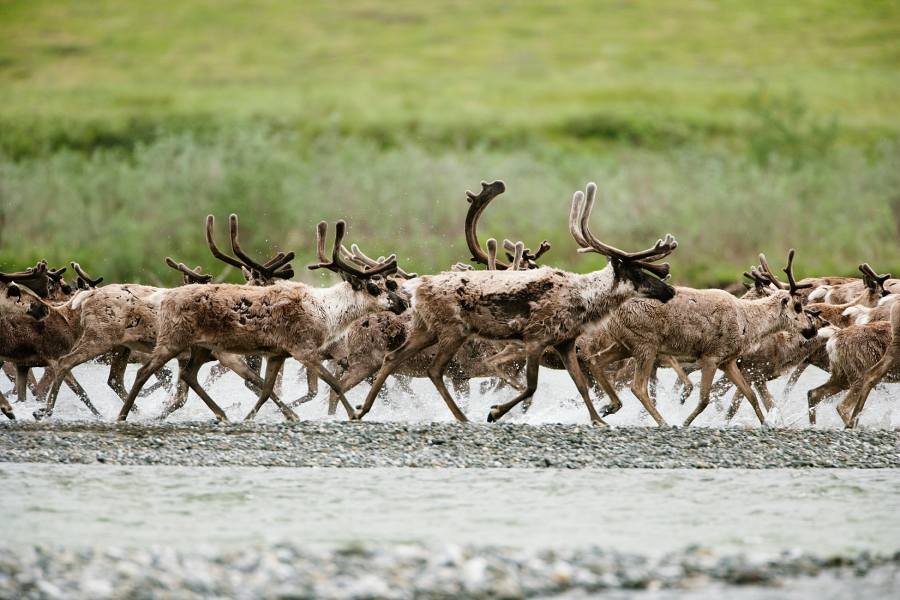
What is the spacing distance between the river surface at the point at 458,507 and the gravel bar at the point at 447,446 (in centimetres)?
28

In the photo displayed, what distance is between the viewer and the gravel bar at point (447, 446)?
11086 mm

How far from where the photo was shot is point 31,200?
122ft

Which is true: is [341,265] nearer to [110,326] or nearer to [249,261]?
[249,261]

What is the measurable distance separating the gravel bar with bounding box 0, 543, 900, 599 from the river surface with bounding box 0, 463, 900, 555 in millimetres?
340

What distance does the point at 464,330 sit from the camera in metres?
13.4

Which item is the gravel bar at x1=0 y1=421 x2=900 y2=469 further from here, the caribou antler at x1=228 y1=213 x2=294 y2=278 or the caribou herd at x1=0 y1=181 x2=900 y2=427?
the caribou antler at x1=228 y1=213 x2=294 y2=278

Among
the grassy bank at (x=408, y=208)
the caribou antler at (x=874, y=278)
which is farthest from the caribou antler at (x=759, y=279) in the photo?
the grassy bank at (x=408, y=208)

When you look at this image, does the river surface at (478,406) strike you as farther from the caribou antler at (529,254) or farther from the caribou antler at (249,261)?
the caribou antler at (529,254)

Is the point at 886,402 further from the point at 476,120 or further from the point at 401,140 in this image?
the point at 476,120

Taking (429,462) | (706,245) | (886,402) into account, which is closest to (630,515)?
(429,462)

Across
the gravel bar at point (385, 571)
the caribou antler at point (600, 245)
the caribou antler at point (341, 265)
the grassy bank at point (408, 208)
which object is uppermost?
the grassy bank at point (408, 208)

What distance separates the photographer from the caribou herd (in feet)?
44.1

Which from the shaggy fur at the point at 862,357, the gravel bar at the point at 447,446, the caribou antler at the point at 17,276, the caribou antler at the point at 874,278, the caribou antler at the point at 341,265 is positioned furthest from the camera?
the caribou antler at the point at 874,278

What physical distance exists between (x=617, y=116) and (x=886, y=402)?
38915 millimetres
